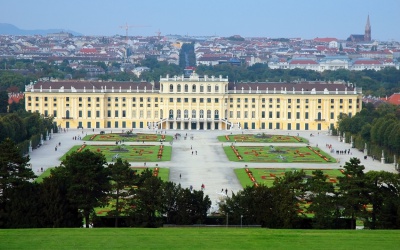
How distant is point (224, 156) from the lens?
2849 inches

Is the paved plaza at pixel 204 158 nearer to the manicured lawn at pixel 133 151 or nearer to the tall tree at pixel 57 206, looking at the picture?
the manicured lawn at pixel 133 151

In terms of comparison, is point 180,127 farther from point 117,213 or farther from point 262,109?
point 117,213

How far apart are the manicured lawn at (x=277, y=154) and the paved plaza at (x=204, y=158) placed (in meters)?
0.90

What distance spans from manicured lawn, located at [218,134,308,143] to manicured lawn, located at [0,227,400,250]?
47144mm

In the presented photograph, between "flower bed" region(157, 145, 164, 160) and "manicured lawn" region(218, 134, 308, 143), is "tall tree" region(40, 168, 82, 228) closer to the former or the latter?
"flower bed" region(157, 145, 164, 160)

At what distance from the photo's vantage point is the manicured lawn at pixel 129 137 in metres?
83.8

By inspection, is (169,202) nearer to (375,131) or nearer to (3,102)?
(375,131)

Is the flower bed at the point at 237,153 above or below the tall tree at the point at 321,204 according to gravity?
below

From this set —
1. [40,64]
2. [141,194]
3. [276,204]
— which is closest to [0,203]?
[141,194]

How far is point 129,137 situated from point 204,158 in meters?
16.1

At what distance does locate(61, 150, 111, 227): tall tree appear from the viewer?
138ft

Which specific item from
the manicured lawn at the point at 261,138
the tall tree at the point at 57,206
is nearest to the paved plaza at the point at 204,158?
the manicured lawn at the point at 261,138

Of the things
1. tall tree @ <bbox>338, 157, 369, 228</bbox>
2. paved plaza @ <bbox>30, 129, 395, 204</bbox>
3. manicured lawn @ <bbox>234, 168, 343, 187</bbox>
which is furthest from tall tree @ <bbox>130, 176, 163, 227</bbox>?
manicured lawn @ <bbox>234, 168, 343, 187</bbox>

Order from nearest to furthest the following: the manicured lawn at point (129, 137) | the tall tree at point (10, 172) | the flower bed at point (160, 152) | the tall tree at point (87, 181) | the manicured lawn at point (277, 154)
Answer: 1. the tall tree at point (10, 172)
2. the tall tree at point (87, 181)
3. the manicured lawn at point (277, 154)
4. the flower bed at point (160, 152)
5. the manicured lawn at point (129, 137)
